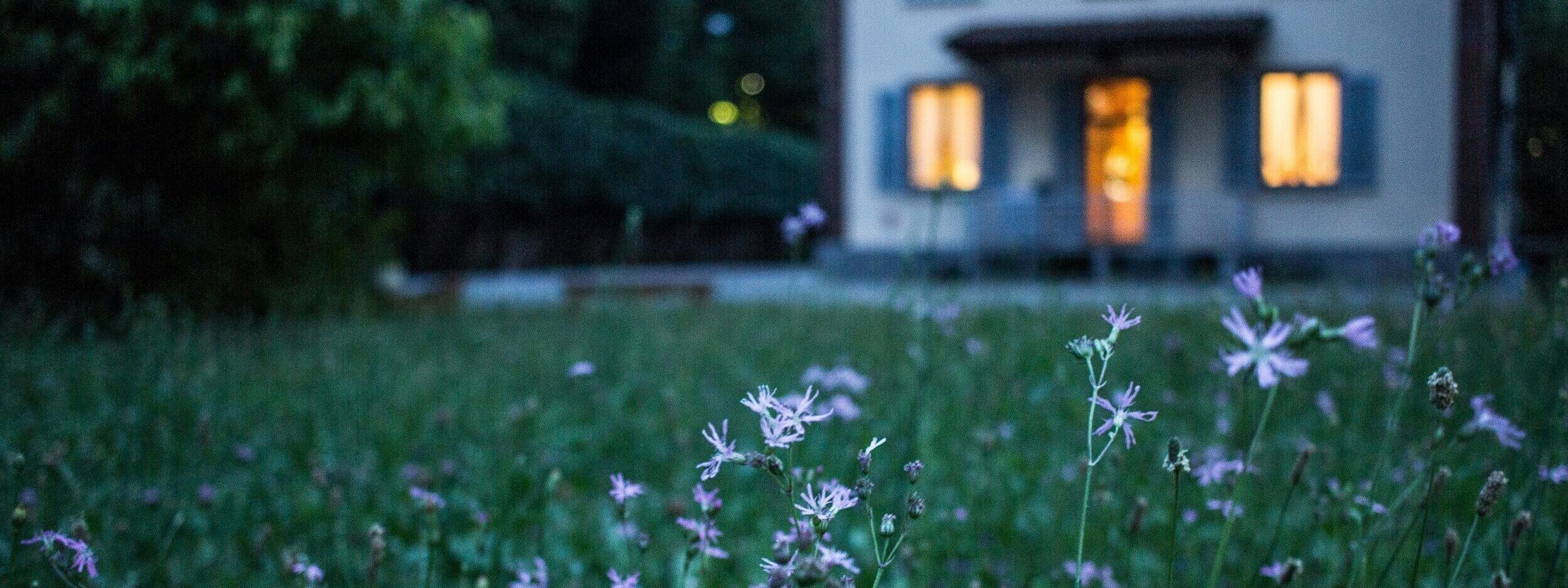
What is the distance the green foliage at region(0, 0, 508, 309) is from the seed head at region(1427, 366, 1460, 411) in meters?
6.76

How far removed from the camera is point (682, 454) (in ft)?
10.5

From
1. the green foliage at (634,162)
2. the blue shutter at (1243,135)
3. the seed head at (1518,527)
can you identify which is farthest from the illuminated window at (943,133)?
the seed head at (1518,527)

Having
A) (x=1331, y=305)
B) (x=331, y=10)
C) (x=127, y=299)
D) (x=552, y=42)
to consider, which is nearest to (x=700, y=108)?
(x=552, y=42)

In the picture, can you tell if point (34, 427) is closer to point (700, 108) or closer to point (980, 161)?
point (980, 161)

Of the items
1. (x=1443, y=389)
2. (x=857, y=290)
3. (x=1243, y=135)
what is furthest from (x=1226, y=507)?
(x=1243, y=135)

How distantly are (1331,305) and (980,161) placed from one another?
7365 millimetres

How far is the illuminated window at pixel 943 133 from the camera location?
12422 millimetres

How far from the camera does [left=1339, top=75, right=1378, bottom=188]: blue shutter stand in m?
11.0

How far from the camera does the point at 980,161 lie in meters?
12.2

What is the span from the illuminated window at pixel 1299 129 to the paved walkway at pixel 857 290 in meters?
1.45

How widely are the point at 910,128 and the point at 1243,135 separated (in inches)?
127

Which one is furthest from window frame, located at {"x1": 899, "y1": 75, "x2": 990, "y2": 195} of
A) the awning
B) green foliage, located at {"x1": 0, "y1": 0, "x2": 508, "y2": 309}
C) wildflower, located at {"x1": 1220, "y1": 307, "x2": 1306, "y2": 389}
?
wildflower, located at {"x1": 1220, "y1": 307, "x2": 1306, "y2": 389}

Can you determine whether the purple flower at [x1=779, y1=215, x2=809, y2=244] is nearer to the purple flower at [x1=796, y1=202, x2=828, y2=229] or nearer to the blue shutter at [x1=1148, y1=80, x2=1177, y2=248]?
the purple flower at [x1=796, y1=202, x2=828, y2=229]

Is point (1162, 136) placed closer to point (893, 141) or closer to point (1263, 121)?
point (1263, 121)
